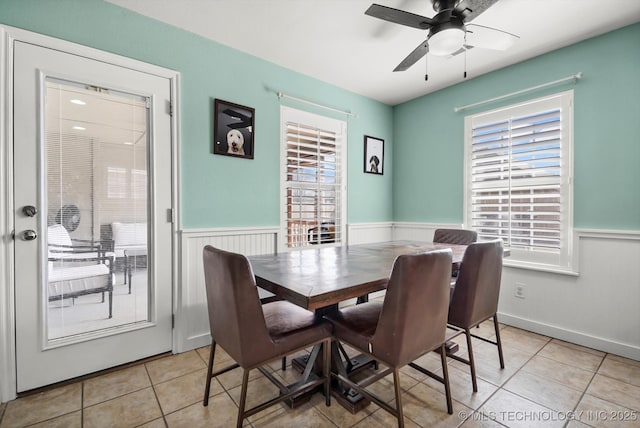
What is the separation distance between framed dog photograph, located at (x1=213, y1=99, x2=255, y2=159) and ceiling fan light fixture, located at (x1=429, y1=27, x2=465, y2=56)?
62.7 inches

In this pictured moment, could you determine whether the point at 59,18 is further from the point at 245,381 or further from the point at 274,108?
the point at 245,381

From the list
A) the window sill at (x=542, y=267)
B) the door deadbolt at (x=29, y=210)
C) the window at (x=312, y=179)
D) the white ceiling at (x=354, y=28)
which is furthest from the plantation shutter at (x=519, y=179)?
the door deadbolt at (x=29, y=210)

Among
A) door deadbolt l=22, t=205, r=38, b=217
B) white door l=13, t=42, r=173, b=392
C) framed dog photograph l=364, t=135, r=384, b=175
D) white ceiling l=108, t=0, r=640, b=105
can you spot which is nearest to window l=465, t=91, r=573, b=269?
white ceiling l=108, t=0, r=640, b=105

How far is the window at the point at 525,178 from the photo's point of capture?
2.54 meters

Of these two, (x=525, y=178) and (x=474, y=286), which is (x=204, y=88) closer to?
(x=474, y=286)

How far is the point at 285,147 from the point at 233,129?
22.2 inches

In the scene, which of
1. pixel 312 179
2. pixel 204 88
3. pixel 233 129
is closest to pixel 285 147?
pixel 312 179

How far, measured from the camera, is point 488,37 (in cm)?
187

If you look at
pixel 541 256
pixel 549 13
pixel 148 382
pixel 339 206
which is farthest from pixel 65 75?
pixel 541 256

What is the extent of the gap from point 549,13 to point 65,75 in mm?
3317

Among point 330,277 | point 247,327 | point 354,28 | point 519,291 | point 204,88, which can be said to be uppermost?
point 354,28

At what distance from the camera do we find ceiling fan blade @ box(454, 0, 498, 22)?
1574mm

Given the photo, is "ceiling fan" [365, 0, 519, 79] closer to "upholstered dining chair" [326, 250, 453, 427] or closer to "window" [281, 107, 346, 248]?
"upholstered dining chair" [326, 250, 453, 427]

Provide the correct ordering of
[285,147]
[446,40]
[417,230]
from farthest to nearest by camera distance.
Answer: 1. [417,230]
2. [285,147]
3. [446,40]
